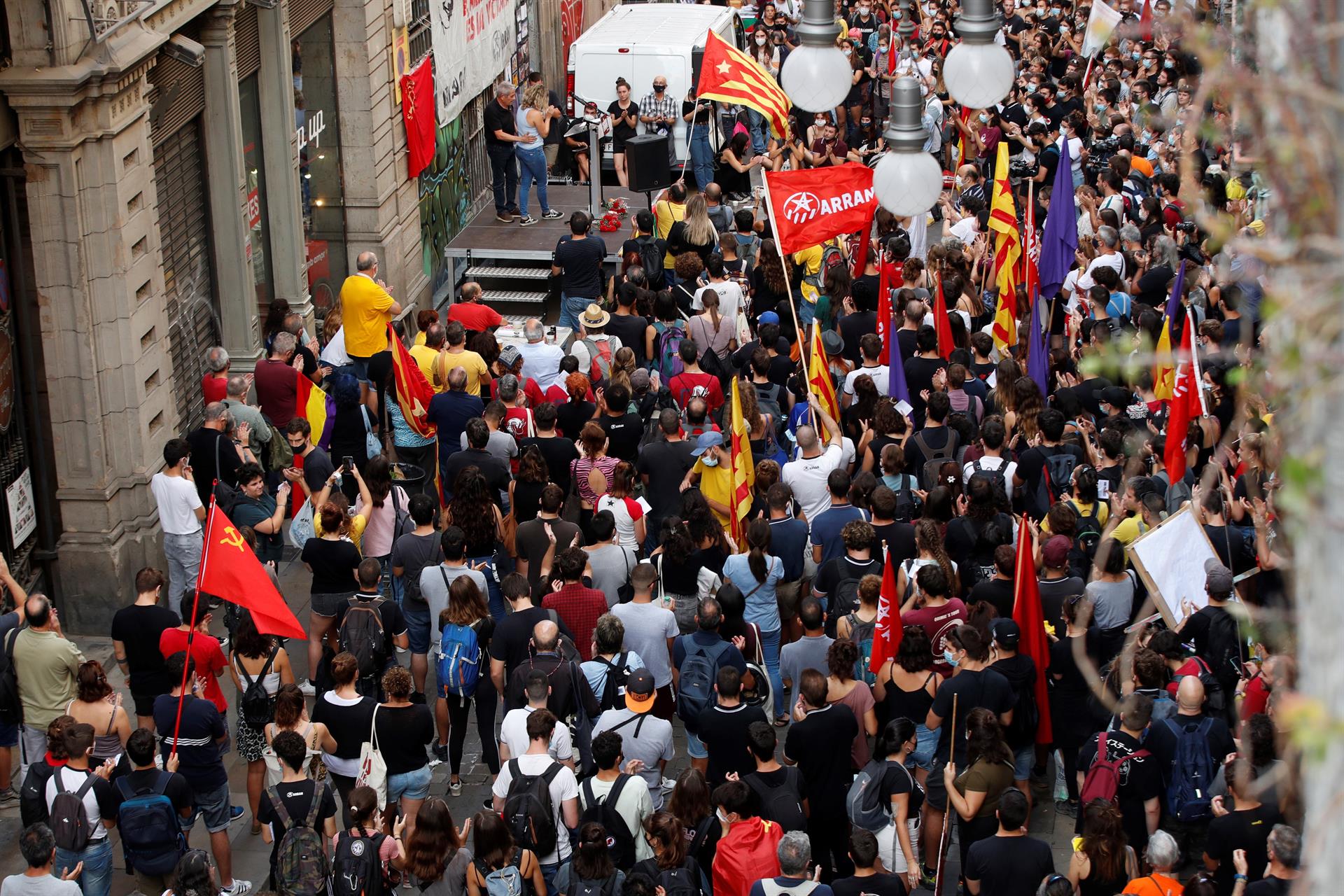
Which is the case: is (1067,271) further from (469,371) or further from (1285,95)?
(1285,95)

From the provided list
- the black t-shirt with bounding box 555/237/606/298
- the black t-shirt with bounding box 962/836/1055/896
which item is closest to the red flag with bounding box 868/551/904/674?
the black t-shirt with bounding box 962/836/1055/896

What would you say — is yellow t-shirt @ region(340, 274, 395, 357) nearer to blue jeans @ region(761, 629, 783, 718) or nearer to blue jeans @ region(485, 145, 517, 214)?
blue jeans @ region(761, 629, 783, 718)

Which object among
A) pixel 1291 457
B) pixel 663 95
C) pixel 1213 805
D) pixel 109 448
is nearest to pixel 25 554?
pixel 109 448

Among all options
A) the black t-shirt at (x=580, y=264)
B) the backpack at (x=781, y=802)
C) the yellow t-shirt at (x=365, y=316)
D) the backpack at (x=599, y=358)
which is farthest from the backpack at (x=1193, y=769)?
the black t-shirt at (x=580, y=264)

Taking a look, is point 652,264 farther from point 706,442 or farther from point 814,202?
point 706,442

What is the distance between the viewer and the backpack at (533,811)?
8.48m

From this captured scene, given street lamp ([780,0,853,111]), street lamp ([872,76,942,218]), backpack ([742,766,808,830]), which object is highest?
street lamp ([780,0,853,111])

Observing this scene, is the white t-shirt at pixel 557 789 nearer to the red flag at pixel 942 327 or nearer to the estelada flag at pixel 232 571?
the estelada flag at pixel 232 571

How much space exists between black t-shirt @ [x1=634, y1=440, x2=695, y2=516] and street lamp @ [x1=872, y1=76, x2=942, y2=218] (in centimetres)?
397

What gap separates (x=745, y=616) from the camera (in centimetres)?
1105

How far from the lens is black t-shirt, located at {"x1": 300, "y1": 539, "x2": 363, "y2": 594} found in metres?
11.1

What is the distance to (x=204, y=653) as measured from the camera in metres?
10.2

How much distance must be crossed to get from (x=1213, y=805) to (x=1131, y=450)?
324cm

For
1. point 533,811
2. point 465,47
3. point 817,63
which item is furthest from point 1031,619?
point 465,47
